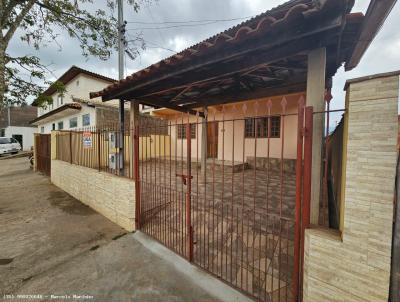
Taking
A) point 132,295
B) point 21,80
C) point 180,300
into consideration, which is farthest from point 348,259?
point 21,80

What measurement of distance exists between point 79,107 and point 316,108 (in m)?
13.5

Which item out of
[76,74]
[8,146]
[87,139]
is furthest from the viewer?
[8,146]

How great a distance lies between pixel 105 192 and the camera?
15.8ft

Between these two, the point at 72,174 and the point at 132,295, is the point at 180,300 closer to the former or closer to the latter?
the point at 132,295

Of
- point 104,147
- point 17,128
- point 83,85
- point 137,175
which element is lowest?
point 137,175

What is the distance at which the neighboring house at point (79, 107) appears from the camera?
11359 millimetres

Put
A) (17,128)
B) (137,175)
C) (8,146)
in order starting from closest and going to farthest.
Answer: (137,175), (8,146), (17,128)

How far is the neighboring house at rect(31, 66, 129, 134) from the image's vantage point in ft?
37.3

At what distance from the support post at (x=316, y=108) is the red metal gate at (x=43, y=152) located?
12.0 meters

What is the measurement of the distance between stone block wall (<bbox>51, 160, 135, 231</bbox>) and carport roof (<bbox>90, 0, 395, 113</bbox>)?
2166mm

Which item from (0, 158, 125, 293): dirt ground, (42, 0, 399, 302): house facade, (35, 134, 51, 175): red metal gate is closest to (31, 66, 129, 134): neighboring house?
(35, 134, 51, 175): red metal gate

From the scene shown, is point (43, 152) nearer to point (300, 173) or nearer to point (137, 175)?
point (137, 175)

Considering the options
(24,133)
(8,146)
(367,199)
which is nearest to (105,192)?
(367,199)

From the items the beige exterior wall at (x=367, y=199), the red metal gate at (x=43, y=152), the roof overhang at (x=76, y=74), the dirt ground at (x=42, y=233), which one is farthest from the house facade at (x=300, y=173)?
the roof overhang at (x=76, y=74)
